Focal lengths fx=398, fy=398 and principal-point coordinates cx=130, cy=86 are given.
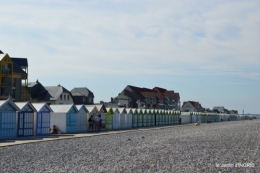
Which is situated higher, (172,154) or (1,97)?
(1,97)

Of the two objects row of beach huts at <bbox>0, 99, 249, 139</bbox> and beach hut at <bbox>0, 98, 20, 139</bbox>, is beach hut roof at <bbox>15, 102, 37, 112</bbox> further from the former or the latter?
beach hut at <bbox>0, 98, 20, 139</bbox>

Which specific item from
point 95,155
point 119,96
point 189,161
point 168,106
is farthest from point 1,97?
point 168,106

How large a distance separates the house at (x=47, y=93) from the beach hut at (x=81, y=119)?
112 feet

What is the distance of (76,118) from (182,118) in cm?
4929

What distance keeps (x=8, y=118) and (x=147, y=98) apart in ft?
299

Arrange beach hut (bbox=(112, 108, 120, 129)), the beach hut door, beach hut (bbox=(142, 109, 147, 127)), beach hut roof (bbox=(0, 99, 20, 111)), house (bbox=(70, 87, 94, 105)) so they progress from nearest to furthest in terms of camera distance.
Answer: beach hut roof (bbox=(0, 99, 20, 111)) → the beach hut door → beach hut (bbox=(112, 108, 120, 129)) → beach hut (bbox=(142, 109, 147, 127)) → house (bbox=(70, 87, 94, 105))

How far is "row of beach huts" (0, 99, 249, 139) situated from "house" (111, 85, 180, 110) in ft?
137

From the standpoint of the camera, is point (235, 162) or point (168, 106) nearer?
point (235, 162)

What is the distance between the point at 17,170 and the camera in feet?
47.8

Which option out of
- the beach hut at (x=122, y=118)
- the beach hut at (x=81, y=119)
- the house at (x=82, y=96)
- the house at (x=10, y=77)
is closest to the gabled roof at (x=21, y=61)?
the house at (x=10, y=77)

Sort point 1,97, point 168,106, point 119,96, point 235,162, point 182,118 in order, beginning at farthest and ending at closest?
point 168,106, point 119,96, point 182,118, point 1,97, point 235,162

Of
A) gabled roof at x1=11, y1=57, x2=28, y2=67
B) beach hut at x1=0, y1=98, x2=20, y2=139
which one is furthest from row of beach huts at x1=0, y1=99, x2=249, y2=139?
gabled roof at x1=11, y1=57, x2=28, y2=67

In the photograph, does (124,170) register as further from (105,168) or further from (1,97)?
(1,97)

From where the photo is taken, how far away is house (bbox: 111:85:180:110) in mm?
108250
